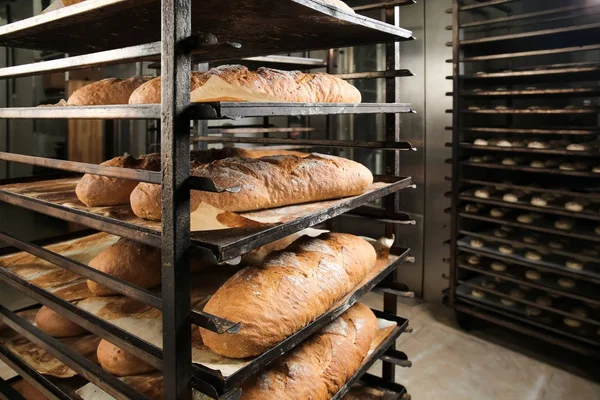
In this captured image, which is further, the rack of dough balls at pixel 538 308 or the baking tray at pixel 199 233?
the rack of dough balls at pixel 538 308

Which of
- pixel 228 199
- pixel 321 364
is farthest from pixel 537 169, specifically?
pixel 228 199

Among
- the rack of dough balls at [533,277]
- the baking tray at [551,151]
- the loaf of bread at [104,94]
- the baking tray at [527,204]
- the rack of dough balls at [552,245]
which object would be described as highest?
the loaf of bread at [104,94]

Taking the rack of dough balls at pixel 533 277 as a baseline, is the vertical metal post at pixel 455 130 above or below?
above

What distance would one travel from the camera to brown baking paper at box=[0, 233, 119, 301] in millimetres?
1611

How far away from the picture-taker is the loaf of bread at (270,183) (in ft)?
4.26

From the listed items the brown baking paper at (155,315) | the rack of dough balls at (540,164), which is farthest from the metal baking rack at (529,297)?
the brown baking paper at (155,315)

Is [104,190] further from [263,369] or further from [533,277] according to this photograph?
[533,277]

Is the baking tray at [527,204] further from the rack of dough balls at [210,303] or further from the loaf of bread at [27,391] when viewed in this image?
the loaf of bread at [27,391]

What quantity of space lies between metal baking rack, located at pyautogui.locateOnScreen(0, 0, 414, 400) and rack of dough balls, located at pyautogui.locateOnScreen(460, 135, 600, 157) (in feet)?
5.01

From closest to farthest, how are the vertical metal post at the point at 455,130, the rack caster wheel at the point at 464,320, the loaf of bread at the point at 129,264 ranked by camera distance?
1. the loaf of bread at the point at 129,264
2. the vertical metal post at the point at 455,130
3. the rack caster wheel at the point at 464,320

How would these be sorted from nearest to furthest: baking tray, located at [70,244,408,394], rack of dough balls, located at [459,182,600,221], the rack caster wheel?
baking tray, located at [70,244,408,394], rack of dough balls, located at [459,182,600,221], the rack caster wheel

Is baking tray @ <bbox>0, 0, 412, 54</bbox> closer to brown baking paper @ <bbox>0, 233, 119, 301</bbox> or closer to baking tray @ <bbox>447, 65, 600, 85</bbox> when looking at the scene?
brown baking paper @ <bbox>0, 233, 119, 301</bbox>

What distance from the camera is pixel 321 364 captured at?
154cm

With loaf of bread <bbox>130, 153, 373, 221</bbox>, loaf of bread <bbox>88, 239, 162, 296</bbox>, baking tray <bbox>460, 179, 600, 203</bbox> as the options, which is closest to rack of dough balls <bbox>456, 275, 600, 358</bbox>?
baking tray <bbox>460, 179, 600, 203</bbox>
